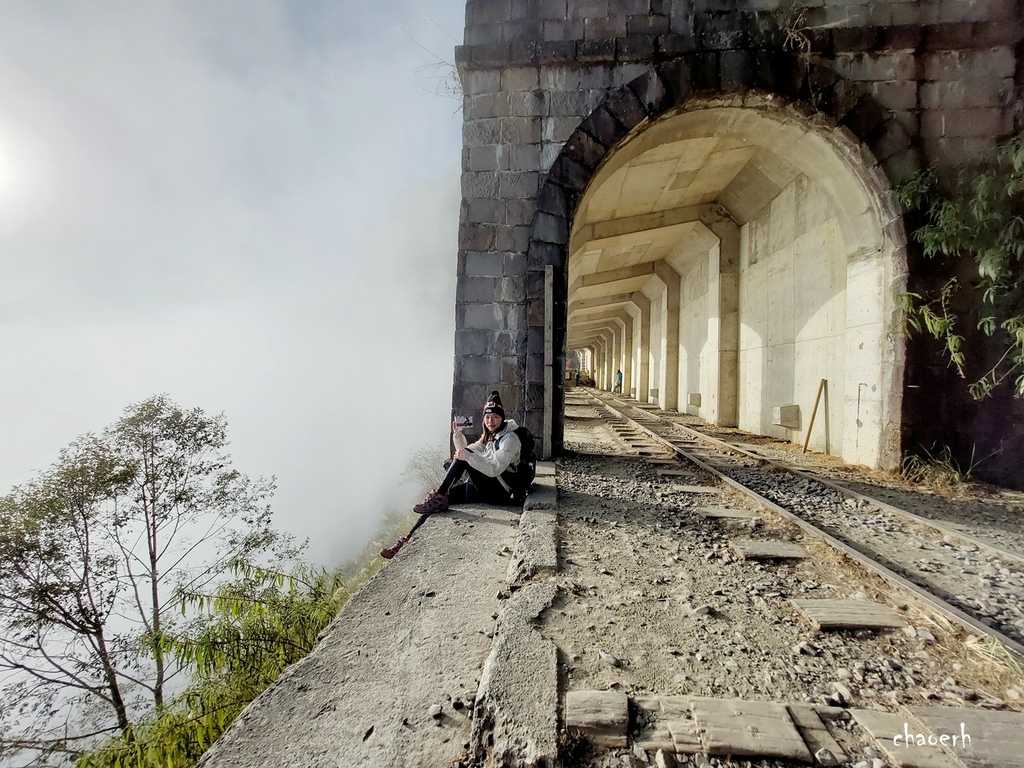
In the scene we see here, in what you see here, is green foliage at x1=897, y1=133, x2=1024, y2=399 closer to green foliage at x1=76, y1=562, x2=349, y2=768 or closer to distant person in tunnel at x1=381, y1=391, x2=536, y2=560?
distant person in tunnel at x1=381, y1=391, x2=536, y2=560

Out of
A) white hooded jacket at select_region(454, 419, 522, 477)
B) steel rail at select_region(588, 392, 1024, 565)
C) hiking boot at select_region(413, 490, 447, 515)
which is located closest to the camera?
steel rail at select_region(588, 392, 1024, 565)

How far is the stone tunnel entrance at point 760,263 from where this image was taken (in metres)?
5.64

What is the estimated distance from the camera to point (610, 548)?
10.1ft

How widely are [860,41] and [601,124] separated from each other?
310 cm

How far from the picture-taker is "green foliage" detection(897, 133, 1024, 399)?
4621 millimetres

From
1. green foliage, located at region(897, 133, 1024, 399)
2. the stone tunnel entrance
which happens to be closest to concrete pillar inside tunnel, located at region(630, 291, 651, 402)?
the stone tunnel entrance

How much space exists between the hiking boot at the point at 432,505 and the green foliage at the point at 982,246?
17.8 feet

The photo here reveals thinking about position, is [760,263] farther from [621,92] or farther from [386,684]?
[386,684]

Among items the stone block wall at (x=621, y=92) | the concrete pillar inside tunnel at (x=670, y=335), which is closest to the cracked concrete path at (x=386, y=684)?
the stone block wall at (x=621, y=92)

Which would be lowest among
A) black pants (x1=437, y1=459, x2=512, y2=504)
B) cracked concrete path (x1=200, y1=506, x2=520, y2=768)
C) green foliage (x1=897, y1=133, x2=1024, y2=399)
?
cracked concrete path (x1=200, y1=506, x2=520, y2=768)

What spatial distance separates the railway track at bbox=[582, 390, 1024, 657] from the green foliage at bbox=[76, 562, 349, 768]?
5.19 m

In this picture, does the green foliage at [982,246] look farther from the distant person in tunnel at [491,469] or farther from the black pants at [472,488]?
the black pants at [472,488]

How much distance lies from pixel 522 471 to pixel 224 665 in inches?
230

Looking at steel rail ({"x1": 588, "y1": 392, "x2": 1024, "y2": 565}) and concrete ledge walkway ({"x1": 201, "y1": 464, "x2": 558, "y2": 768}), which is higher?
steel rail ({"x1": 588, "y1": 392, "x2": 1024, "y2": 565})
